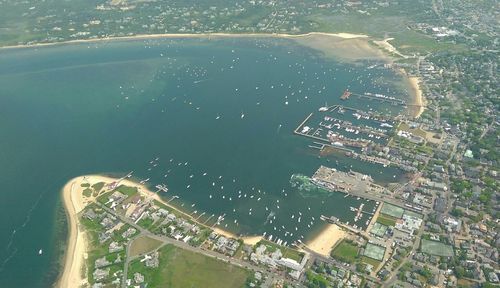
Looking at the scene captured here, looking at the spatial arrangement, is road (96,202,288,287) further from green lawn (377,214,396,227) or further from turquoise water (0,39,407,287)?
green lawn (377,214,396,227)

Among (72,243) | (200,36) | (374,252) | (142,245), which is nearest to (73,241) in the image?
(72,243)

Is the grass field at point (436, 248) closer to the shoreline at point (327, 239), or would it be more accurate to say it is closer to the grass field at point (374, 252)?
the grass field at point (374, 252)

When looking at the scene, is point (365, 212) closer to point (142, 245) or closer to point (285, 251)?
point (285, 251)

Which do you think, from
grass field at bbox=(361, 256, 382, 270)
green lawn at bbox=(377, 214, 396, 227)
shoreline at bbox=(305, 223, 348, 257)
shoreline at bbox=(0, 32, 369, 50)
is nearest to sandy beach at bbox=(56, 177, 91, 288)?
shoreline at bbox=(305, 223, 348, 257)

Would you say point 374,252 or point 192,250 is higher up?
point 374,252

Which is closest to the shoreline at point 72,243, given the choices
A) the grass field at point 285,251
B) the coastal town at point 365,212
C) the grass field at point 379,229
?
the coastal town at point 365,212

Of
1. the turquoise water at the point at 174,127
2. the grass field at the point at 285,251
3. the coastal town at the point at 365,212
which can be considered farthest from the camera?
the turquoise water at the point at 174,127
